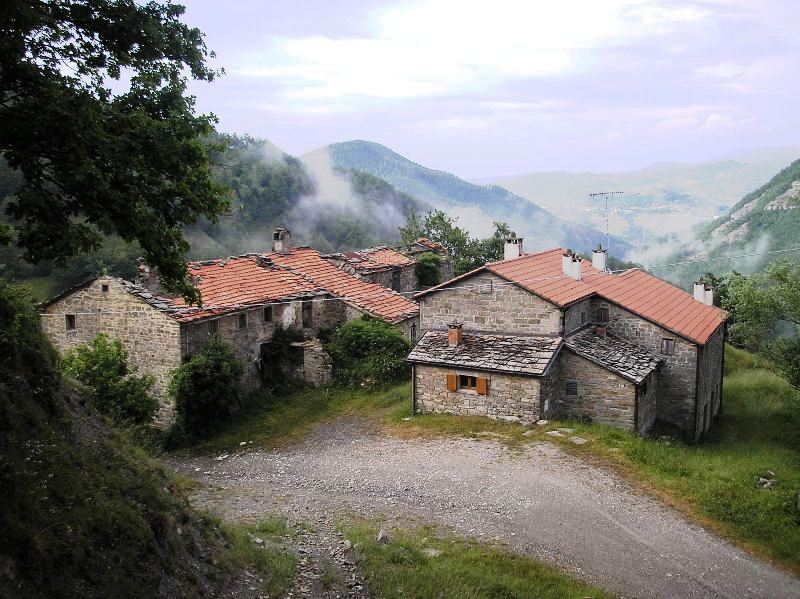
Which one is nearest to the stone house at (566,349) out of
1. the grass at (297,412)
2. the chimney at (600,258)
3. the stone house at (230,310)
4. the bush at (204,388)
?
the grass at (297,412)

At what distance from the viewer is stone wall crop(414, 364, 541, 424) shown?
20047 mm

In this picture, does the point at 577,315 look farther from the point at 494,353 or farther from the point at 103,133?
the point at 103,133

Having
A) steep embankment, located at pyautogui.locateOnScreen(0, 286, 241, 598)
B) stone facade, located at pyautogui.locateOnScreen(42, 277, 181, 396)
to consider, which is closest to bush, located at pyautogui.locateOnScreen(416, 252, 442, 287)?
stone facade, located at pyautogui.locateOnScreen(42, 277, 181, 396)

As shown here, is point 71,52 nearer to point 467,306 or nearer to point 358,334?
point 467,306

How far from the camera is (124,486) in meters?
9.18

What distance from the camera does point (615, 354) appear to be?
21500 millimetres

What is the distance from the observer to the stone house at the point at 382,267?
116 ft

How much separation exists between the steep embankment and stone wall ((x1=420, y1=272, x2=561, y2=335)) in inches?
526

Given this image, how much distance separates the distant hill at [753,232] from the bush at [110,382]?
Answer: 52775 mm

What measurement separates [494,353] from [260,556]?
12151 millimetres

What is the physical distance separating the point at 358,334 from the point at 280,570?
1669 centimetres

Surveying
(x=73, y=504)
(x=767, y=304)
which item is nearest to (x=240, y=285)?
(x=73, y=504)

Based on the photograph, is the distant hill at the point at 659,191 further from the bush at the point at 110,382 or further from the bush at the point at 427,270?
the bush at the point at 110,382

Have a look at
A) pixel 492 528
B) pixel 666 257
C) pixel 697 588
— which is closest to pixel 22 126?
pixel 492 528
